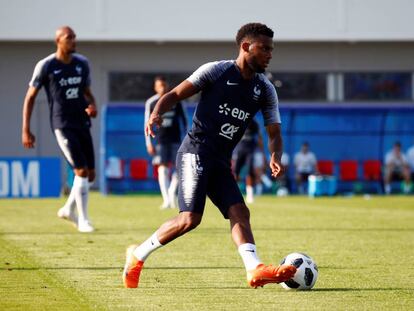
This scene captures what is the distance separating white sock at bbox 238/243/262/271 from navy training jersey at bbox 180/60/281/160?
79 centimetres

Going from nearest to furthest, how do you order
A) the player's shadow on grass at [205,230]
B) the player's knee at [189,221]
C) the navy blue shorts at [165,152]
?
the player's knee at [189,221] → the player's shadow on grass at [205,230] → the navy blue shorts at [165,152]

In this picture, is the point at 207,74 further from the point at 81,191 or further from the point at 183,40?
the point at 183,40

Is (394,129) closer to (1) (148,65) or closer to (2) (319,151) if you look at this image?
(2) (319,151)

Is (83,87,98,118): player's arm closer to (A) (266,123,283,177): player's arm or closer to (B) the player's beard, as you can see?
(A) (266,123,283,177): player's arm

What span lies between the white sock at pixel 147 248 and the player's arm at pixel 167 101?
3.24ft

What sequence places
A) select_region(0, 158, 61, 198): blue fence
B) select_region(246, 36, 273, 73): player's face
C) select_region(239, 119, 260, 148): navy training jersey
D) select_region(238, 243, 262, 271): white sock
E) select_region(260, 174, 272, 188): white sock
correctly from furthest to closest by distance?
select_region(260, 174, 272, 188): white sock < select_region(239, 119, 260, 148): navy training jersey < select_region(0, 158, 61, 198): blue fence < select_region(246, 36, 273, 73): player's face < select_region(238, 243, 262, 271): white sock

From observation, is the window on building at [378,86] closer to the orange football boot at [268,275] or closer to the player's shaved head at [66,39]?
the player's shaved head at [66,39]

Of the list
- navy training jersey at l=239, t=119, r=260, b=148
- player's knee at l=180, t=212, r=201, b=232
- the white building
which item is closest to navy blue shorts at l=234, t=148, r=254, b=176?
navy training jersey at l=239, t=119, r=260, b=148

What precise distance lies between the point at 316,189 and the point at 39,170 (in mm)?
11105

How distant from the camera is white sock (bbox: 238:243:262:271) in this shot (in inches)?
350

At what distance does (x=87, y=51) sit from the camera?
1510 inches

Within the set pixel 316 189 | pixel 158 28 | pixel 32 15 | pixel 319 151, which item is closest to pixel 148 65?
pixel 158 28

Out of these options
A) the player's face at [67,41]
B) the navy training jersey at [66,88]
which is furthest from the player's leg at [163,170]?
the player's face at [67,41]

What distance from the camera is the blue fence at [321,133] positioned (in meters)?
33.9
